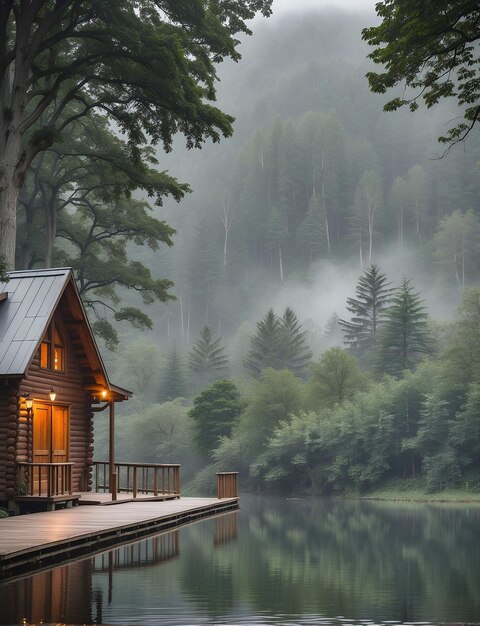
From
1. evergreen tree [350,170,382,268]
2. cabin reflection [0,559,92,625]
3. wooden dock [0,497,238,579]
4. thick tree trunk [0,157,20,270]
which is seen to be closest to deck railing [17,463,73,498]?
wooden dock [0,497,238,579]

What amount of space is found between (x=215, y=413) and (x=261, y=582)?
2121 inches

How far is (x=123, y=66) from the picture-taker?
27.3m

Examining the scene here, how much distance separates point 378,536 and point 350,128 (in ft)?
540

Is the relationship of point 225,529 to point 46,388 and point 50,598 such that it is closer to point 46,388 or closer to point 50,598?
point 46,388

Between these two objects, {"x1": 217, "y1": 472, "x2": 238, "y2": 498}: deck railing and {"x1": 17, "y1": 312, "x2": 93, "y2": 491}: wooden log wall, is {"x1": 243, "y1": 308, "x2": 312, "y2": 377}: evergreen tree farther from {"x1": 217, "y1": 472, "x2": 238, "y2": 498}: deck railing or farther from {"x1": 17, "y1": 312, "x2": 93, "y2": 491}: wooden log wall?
{"x1": 17, "y1": 312, "x2": 93, "y2": 491}: wooden log wall

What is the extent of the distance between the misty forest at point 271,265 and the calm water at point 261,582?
7.73 m

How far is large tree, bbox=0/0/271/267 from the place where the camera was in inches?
1029

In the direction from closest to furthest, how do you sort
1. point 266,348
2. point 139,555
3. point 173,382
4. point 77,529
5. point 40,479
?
point 139,555 → point 77,529 → point 40,479 → point 266,348 → point 173,382

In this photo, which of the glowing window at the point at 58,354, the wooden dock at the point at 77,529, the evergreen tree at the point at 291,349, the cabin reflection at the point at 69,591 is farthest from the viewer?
the evergreen tree at the point at 291,349

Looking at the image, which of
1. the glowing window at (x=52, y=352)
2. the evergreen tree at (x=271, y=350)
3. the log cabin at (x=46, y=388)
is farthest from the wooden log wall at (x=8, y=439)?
the evergreen tree at (x=271, y=350)

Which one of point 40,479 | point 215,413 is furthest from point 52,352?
point 215,413

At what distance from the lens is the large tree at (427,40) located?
14906 mm

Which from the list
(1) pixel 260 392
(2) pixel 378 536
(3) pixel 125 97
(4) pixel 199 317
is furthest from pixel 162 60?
(4) pixel 199 317

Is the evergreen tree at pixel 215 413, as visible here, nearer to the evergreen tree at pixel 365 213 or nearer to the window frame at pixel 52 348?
the window frame at pixel 52 348
